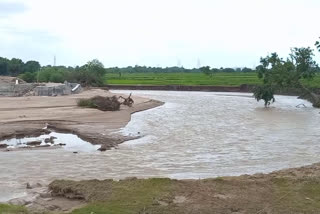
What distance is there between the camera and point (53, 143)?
20984mm

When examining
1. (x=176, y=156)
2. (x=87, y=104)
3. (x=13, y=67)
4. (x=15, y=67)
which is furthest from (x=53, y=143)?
(x=15, y=67)

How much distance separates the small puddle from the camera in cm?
2005

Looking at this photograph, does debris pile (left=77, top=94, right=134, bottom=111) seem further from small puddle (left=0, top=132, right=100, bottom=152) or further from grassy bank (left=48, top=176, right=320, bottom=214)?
grassy bank (left=48, top=176, right=320, bottom=214)

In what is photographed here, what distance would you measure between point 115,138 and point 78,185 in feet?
36.6

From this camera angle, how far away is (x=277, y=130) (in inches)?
1087

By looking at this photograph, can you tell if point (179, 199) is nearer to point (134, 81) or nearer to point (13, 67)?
point (134, 81)

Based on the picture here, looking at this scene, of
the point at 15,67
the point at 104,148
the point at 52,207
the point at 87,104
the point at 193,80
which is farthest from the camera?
the point at 15,67

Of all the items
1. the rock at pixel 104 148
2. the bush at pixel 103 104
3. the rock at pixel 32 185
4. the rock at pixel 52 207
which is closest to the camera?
the rock at pixel 52 207

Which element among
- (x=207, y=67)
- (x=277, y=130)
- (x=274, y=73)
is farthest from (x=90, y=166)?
(x=207, y=67)

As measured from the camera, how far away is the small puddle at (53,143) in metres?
20.0

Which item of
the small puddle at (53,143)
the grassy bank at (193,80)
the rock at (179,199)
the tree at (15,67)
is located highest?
the tree at (15,67)

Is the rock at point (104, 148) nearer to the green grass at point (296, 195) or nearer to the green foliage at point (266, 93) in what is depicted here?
the green grass at point (296, 195)

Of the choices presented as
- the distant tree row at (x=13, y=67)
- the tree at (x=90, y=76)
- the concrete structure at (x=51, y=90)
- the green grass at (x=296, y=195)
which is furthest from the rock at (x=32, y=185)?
the distant tree row at (x=13, y=67)

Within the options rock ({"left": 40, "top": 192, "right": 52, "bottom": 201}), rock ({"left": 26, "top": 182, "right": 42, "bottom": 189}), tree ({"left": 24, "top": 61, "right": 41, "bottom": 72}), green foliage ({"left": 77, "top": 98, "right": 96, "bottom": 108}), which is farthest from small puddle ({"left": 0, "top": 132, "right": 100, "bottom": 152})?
tree ({"left": 24, "top": 61, "right": 41, "bottom": 72})
